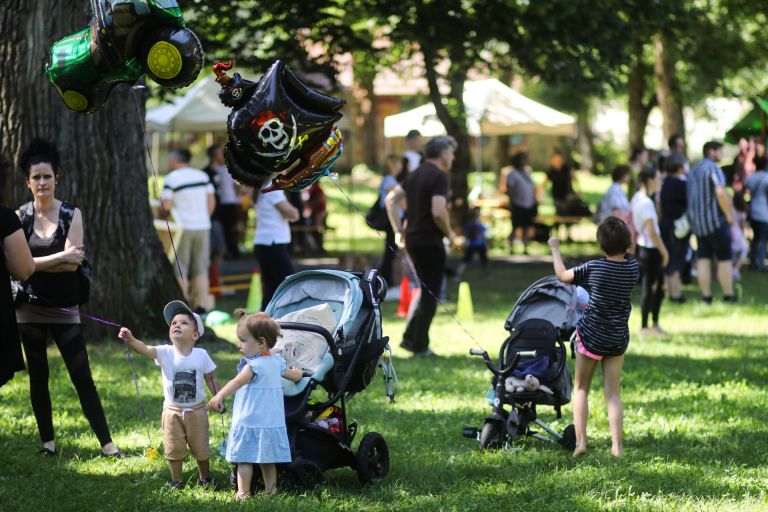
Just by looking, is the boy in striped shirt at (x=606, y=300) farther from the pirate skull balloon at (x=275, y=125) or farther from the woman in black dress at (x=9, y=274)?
the woman in black dress at (x=9, y=274)

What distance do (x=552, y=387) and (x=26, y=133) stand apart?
18.8 feet

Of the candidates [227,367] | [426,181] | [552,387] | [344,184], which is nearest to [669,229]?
[426,181]

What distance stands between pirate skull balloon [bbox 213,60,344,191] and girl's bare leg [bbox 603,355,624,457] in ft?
7.54

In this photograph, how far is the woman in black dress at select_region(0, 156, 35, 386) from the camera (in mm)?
6324

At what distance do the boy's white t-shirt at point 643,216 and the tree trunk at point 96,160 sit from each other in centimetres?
480

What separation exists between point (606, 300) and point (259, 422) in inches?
93.9

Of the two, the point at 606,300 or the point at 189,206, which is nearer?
the point at 606,300

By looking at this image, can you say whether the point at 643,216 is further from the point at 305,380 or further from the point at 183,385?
the point at 183,385

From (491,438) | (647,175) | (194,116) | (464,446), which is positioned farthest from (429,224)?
(194,116)

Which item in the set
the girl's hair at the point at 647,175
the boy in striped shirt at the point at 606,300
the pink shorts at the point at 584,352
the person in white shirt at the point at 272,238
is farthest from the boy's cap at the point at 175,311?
the girl's hair at the point at 647,175

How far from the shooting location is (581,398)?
7371 mm

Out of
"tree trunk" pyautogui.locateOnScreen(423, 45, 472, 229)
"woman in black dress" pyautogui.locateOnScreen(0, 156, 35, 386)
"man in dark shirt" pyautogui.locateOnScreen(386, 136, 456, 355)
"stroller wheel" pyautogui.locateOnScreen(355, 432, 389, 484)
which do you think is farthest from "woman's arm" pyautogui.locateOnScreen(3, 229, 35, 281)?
"tree trunk" pyautogui.locateOnScreen(423, 45, 472, 229)

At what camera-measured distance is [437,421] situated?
28.1ft

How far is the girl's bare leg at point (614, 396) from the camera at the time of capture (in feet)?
24.1
